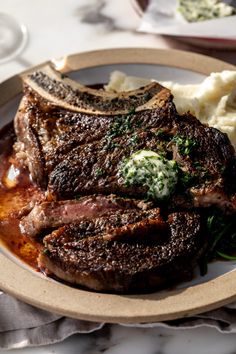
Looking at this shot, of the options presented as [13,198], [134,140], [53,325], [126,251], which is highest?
[134,140]

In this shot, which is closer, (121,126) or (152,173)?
(152,173)

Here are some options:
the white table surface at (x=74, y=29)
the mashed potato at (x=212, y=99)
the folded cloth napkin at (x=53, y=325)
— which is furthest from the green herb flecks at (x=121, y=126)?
the white table surface at (x=74, y=29)

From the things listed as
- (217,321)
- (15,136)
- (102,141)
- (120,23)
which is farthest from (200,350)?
(120,23)

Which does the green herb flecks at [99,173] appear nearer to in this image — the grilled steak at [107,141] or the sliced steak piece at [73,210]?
the grilled steak at [107,141]

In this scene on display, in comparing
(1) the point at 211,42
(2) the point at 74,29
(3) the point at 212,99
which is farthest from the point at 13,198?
(2) the point at 74,29

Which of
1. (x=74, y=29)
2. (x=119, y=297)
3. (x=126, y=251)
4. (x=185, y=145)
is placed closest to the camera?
(x=119, y=297)

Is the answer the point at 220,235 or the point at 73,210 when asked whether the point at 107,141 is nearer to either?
the point at 73,210

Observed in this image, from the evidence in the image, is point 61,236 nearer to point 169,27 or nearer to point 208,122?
point 208,122
